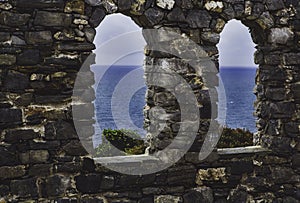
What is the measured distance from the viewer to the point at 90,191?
19.3ft

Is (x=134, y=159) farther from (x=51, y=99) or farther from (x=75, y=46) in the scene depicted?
(x=75, y=46)

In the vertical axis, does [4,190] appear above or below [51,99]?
below

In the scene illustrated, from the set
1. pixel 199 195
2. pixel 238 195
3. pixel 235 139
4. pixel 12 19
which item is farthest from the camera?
pixel 235 139

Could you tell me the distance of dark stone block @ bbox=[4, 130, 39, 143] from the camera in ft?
18.4

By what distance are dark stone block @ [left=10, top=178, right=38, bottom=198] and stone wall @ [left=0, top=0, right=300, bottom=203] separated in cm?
1

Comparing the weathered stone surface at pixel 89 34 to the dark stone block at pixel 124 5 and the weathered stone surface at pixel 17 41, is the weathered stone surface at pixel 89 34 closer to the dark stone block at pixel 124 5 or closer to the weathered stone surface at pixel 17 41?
the dark stone block at pixel 124 5

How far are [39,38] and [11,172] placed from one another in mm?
1644

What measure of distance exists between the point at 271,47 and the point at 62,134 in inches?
124

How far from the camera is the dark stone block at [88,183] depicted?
5.84 metres

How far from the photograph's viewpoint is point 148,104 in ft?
21.0

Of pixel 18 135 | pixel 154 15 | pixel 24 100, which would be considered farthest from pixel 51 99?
pixel 154 15

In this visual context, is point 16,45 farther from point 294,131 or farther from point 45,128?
point 294,131

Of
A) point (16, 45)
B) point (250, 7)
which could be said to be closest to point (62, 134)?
point (16, 45)

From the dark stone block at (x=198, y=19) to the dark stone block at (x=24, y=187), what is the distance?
2.83 meters
